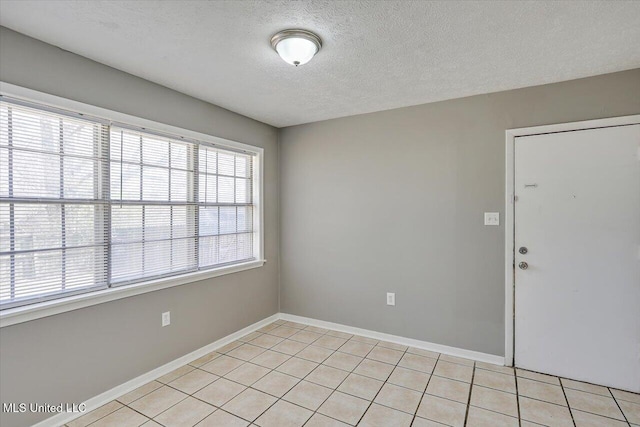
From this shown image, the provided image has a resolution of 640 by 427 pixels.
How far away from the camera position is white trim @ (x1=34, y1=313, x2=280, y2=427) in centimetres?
204

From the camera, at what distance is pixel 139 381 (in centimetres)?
249

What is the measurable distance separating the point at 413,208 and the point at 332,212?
931mm

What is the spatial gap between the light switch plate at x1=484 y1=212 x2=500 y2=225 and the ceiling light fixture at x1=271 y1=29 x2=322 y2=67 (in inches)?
80.5

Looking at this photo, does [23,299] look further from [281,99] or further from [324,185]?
[324,185]

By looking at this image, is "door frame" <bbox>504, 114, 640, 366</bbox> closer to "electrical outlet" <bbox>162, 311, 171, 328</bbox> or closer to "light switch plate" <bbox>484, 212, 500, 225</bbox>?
"light switch plate" <bbox>484, 212, 500, 225</bbox>

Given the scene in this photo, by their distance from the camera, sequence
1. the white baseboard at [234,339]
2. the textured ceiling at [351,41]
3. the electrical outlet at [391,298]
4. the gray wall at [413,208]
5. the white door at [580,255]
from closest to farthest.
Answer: the textured ceiling at [351,41], the white baseboard at [234,339], the white door at [580,255], the gray wall at [413,208], the electrical outlet at [391,298]

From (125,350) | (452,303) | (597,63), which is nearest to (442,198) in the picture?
(452,303)

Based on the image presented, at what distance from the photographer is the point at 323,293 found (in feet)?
12.3

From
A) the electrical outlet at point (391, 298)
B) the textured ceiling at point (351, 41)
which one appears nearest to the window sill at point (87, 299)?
the textured ceiling at point (351, 41)

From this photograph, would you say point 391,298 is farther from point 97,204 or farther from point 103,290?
point 97,204

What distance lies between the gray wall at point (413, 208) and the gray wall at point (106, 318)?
86 cm

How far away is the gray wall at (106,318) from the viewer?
6.25 ft

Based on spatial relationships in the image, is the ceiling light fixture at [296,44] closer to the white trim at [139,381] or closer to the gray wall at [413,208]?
the gray wall at [413,208]

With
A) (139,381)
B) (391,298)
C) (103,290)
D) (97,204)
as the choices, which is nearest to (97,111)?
(97,204)
